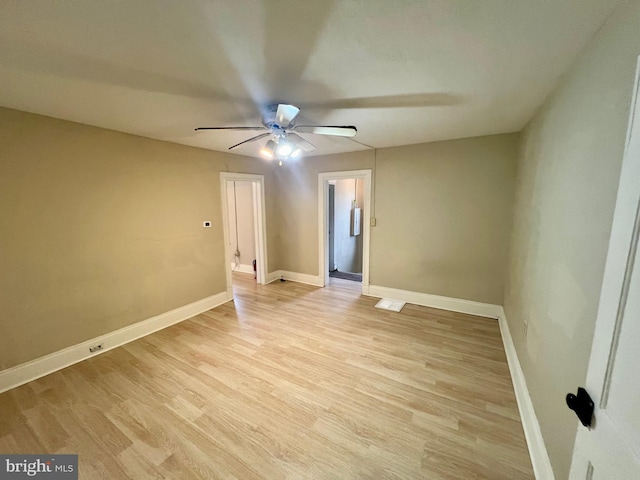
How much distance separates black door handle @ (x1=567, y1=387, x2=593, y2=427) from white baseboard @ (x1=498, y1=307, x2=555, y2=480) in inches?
35.4

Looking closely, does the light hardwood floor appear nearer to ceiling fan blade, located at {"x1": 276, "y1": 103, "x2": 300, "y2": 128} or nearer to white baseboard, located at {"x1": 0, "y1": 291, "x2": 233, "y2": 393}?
white baseboard, located at {"x1": 0, "y1": 291, "x2": 233, "y2": 393}

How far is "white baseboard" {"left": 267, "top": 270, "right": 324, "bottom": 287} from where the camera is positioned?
4.49 meters

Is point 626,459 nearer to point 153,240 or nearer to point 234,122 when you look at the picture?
point 234,122

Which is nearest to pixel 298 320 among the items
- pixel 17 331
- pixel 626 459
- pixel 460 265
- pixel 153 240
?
pixel 153 240

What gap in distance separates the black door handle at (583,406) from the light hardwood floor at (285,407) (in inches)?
40.6

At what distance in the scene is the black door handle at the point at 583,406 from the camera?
70 cm

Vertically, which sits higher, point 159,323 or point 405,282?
point 405,282

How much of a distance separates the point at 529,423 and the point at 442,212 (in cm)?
236

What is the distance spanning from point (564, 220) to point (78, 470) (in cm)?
314

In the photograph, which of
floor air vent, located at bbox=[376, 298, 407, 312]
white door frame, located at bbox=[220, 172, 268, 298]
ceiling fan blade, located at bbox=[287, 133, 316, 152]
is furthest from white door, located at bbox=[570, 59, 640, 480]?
white door frame, located at bbox=[220, 172, 268, 298]

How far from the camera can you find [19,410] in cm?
178

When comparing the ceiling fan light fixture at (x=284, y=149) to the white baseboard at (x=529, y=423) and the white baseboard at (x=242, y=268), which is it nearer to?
the white baseboard at (x=529, y=423)

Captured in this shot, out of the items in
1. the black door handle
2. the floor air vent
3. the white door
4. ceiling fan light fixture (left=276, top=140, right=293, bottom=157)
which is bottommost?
the floor air vent

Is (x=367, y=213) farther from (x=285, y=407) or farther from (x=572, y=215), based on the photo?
(x=285, y=407)
